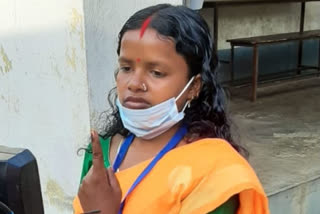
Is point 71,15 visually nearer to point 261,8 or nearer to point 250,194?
point 250,194

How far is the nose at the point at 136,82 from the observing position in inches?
45.2

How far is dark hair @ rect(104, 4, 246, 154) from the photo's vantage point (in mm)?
1179

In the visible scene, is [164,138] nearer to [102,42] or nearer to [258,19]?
[102,42]

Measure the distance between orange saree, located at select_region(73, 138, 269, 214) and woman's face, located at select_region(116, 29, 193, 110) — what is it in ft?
0.45

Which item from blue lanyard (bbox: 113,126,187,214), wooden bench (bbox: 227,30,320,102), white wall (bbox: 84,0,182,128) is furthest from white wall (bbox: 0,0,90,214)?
wooden bench (bbox: 227,30,320,102)

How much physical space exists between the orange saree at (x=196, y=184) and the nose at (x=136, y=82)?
164 mm

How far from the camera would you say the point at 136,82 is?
3.76ft

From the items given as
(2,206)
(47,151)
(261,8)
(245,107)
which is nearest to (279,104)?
(245,107)

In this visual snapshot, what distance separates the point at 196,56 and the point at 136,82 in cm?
17

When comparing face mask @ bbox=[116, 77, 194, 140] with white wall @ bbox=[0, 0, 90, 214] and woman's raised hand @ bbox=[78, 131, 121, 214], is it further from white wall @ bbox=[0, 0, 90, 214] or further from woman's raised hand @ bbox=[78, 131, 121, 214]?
white wall @ bbox=[0, 0, 90, 214]

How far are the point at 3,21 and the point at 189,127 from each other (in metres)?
1.70

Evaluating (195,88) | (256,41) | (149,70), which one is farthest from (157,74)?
(256,41)

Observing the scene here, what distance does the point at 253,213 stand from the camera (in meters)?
1.12

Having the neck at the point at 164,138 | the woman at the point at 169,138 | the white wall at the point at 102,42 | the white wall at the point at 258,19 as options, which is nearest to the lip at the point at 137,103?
the woman at the point at 169,138
